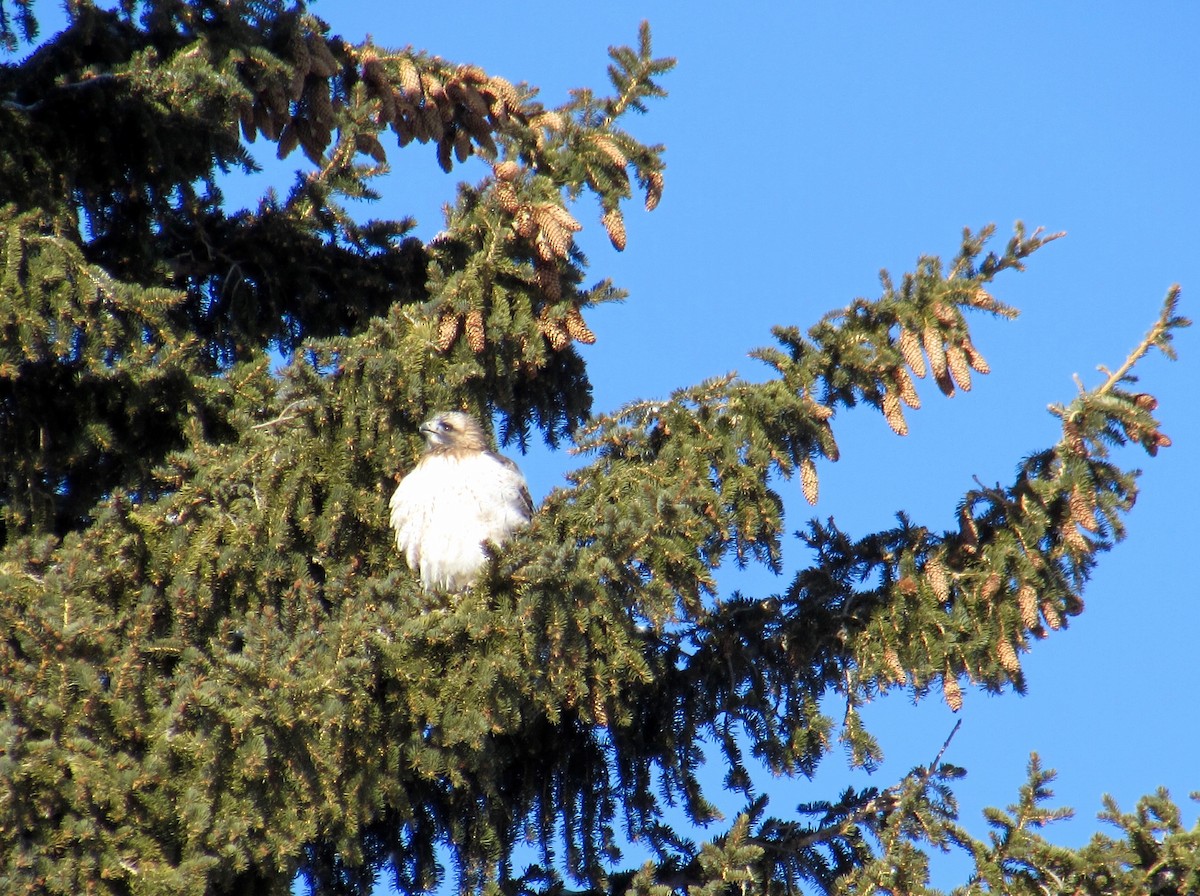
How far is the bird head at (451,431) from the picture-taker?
577 centimetres

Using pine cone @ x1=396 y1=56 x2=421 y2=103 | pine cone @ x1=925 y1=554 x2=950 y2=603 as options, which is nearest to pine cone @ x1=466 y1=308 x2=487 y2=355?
pine cone @ x1=396 y1=56 x2=421 y2=103

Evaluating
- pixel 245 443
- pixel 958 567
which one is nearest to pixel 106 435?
pixel 245 443

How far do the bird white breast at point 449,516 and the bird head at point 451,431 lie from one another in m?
0.04

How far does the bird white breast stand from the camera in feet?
19.6

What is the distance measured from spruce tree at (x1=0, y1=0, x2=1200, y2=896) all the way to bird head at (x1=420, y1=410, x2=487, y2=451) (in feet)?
0.33

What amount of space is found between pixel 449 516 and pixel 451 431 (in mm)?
405

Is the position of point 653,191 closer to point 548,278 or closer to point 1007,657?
point 548,278

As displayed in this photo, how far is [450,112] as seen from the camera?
620 centimetres

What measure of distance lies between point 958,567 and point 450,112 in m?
2.94

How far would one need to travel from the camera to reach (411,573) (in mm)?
5859

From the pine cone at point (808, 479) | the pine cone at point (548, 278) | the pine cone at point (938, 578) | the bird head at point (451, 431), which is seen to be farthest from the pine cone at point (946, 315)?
the bird head at point (451, 431)

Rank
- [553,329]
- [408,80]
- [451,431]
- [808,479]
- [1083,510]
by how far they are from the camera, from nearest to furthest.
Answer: [1083,510], [808,479], [553,329], [451,431], [408,80]

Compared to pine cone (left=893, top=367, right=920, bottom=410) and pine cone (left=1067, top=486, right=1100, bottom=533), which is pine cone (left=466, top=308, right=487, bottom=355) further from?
pine cone (left=1067, top=486, right=1100, bottom=533)

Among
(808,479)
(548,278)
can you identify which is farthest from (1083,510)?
(548,278)
